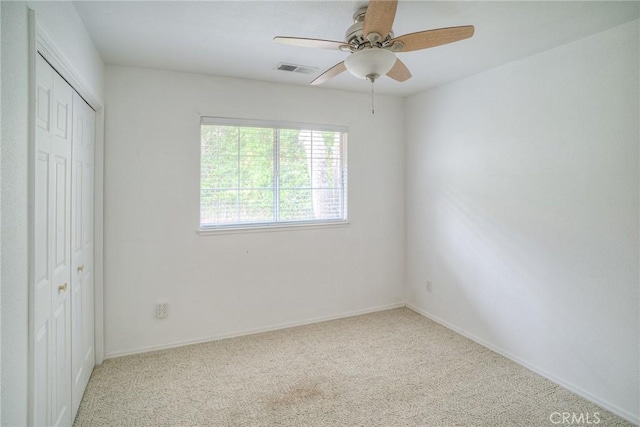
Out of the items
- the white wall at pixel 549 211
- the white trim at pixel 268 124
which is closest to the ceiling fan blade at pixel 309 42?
the white trim at pixel 268 124

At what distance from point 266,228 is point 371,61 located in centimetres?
206

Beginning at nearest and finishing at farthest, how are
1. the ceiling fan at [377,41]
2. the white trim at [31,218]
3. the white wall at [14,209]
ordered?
the white wall at [14,209], the white trim at [31,218], the ceiling fan at [377,41]

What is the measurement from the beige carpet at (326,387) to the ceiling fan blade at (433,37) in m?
2.21

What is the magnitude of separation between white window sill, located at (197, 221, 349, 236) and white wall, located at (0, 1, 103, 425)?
77.0 inches

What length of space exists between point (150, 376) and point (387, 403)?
179 cm

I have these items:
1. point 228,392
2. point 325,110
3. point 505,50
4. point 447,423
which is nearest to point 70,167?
point 228,392

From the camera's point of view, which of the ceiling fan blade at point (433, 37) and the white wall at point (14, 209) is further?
the ceiling fan blade at point (433, 37)

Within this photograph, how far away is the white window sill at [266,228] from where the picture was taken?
329 centimetres

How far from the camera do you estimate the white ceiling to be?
6.59 feet

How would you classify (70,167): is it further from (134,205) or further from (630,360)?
(630,360)

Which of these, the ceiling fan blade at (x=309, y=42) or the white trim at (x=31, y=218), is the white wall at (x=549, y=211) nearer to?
the ceiling fan blade at (x=309, y=42)

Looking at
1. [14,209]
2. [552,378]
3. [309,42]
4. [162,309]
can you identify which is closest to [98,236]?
[162,309]

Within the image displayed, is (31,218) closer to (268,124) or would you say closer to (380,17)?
(380,17)

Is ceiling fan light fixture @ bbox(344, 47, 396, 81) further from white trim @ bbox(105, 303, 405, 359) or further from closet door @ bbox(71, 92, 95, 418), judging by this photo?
white trim @ bbox(105, 303, 405, 359)
